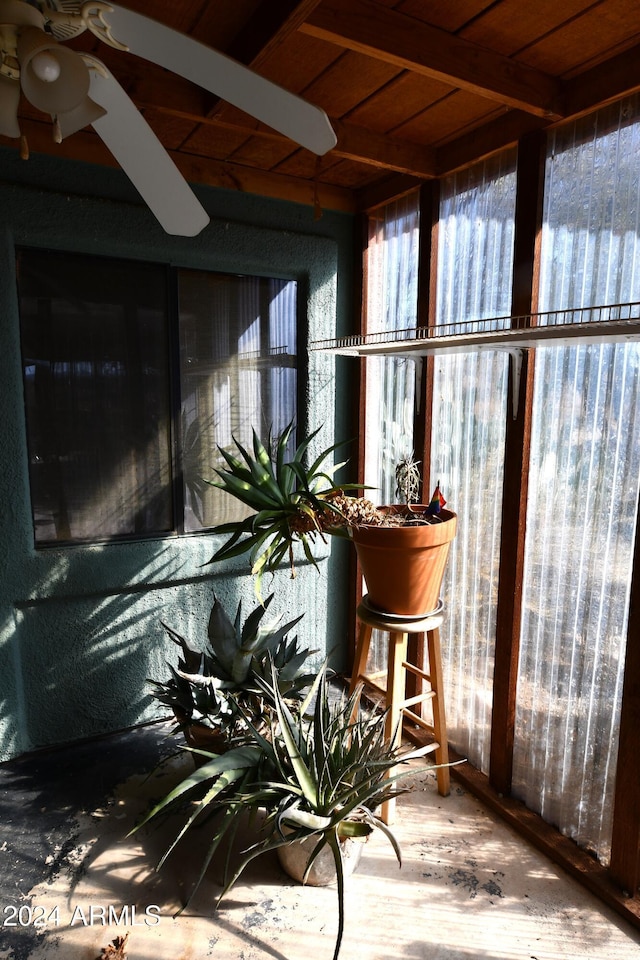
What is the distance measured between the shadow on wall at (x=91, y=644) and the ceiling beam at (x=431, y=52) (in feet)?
6.32

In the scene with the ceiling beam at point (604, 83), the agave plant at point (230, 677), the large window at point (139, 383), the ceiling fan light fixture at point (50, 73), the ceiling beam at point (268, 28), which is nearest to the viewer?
the ceiling fan light fixture at point (50, 73)

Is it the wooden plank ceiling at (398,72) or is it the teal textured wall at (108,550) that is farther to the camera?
the teal textured wall at (108,550)

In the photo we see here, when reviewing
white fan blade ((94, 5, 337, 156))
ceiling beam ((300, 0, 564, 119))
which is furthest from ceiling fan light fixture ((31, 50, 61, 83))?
ceiling beam ((300, 0, 564, 119))

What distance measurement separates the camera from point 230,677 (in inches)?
86.7

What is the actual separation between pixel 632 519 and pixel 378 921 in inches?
53.4

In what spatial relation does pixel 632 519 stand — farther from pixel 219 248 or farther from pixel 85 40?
pixel 85 40

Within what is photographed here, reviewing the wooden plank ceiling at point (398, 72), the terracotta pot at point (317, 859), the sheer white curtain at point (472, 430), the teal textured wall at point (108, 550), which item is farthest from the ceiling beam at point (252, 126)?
the terracotta pot at point (317, 859)

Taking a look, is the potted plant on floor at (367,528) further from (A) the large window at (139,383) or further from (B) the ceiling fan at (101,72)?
(B) the ceiling fan at (101,72)

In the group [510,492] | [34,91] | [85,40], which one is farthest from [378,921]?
[85,40]

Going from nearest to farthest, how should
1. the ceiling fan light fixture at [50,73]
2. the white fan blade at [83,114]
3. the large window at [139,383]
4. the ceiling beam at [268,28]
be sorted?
the ceiling fan light fixture at [50,73] → the white fan blade at [83,114] → the ceiling beam at [268,28] → the large window at [139,383]

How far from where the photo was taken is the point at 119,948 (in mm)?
1573

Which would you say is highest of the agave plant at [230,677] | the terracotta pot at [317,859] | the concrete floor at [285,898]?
the agave plant at [230,677]

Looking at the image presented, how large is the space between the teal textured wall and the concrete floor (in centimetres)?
43

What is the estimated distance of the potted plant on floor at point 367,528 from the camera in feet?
6.31
